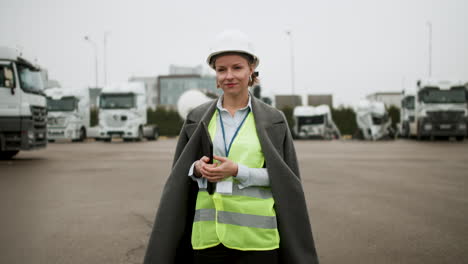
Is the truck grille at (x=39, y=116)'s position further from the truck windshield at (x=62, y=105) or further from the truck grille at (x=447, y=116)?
the truck grille at (x=447, y=116)

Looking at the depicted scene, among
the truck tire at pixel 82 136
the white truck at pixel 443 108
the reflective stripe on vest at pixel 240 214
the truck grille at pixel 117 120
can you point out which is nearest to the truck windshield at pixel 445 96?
the white truck at pixel 443 108

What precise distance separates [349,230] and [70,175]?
7.41m

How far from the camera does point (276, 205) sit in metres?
2.20

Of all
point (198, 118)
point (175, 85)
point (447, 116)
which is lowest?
point (447, 116)

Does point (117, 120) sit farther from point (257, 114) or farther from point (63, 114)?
point (257, 114)

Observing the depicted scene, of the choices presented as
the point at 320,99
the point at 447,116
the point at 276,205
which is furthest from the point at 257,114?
the point at 320,99

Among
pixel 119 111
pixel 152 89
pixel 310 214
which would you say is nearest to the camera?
pixel 310 214

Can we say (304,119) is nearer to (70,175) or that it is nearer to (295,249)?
(70,175)

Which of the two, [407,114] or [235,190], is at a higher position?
[407,114]

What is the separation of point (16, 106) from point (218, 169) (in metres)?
13.1

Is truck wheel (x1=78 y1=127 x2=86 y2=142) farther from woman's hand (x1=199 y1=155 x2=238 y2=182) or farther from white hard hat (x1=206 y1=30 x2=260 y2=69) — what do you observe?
woman's hand (x1=199 y1=155 x2=238 y2=182)

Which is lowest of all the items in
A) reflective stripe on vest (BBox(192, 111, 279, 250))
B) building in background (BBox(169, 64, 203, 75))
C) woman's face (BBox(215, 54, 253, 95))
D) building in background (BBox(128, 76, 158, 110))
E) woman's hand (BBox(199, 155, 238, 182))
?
reflective stripe on vest (BBox(192, 111, 279, 250))

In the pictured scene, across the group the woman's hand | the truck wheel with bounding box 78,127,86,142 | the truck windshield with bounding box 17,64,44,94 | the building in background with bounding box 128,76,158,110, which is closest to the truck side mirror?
the truck windshield with bounding box 17,64,44,94

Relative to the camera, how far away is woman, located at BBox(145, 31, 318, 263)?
2.13 metres
